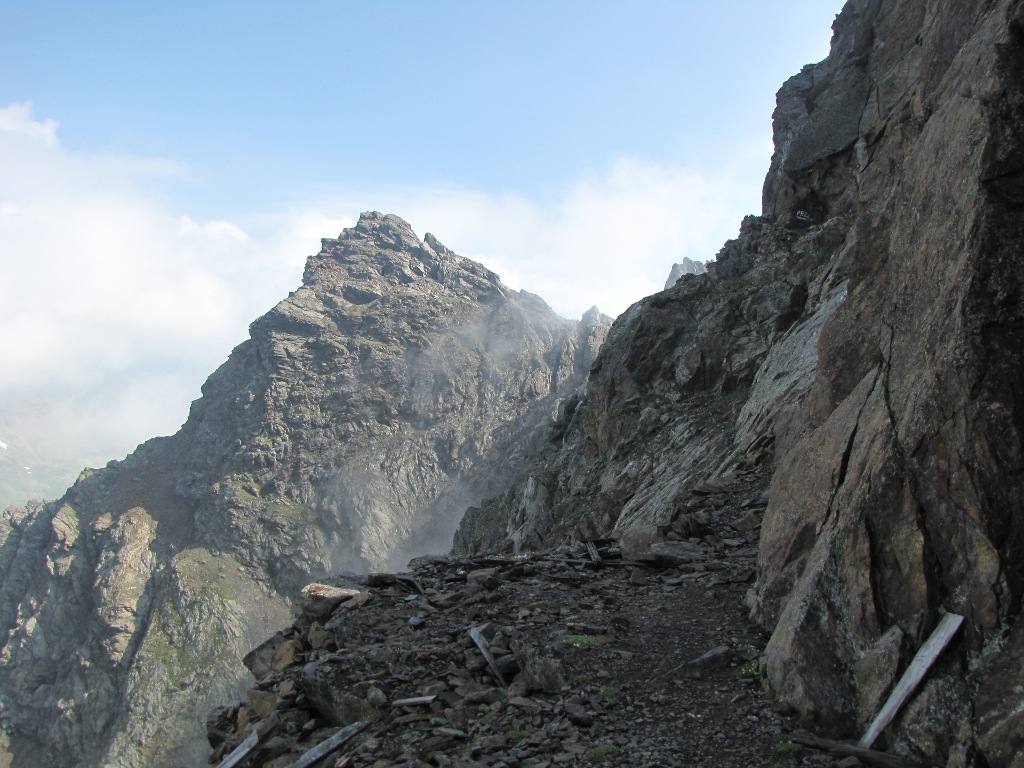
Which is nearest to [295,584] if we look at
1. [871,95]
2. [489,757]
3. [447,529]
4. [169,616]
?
[169,616]

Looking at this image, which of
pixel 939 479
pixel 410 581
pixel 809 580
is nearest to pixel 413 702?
pixel 410 581

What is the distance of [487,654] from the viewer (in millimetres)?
11992

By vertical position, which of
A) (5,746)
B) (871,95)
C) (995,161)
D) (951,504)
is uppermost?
(871,95)

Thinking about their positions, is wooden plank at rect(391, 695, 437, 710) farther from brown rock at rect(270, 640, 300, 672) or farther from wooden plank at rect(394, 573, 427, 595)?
wooden plank at rect(394, 573, 427, 595)

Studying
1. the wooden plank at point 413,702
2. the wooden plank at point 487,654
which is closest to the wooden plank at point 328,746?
the wooden plank at point 413,702

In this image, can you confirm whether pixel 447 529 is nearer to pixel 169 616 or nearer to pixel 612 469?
pixel 169 616

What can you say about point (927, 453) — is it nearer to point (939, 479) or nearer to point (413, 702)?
point (939, 479)

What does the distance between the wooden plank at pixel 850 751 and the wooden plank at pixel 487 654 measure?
4.57 meters

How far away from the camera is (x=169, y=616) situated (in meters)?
149

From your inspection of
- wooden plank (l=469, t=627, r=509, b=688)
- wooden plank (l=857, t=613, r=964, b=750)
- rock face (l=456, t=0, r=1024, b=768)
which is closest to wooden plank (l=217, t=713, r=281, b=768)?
wooden plank (l=469, t=627, r=509, b=688)

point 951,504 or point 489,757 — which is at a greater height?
point 951,504

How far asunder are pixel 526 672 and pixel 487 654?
1.09m

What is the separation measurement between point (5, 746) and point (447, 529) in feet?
333

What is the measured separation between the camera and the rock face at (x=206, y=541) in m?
138
